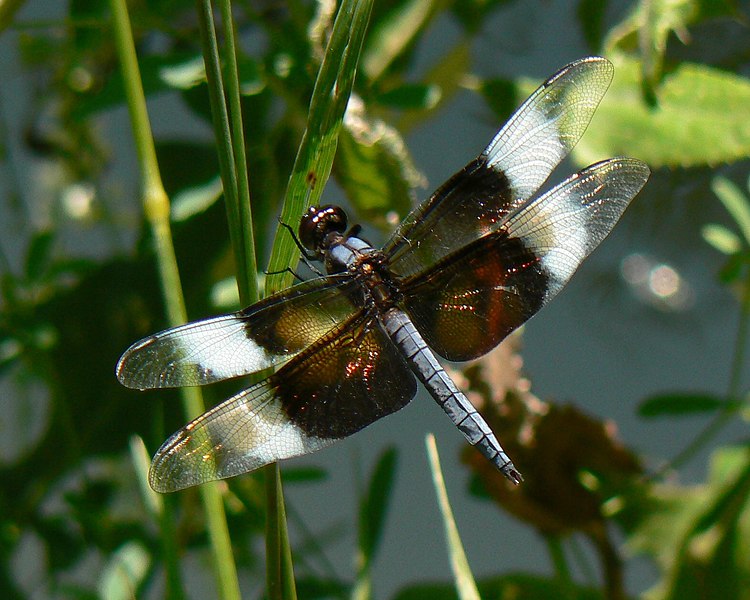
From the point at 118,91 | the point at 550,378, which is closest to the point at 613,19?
the point at 550,378

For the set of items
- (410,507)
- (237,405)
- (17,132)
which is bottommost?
(237,405)

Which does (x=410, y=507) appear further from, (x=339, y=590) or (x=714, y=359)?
(x=339, y=590)

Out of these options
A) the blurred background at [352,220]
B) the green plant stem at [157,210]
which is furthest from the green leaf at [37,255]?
the green plant stem at [157,210]

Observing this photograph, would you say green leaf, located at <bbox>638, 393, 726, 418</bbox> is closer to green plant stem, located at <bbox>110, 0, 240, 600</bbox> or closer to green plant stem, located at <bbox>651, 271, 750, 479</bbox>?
green plant stem, located at <bbox>651, 271, 750, 479</bbox>

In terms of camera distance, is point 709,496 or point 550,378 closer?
point 709,496

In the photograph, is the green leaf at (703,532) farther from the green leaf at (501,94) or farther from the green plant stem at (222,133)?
the green plant stem at (222,133)

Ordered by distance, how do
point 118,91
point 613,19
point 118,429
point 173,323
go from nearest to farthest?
point 173,323
point 118,91
point 118,429
point 613,19

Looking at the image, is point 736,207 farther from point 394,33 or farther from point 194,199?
point 194,199

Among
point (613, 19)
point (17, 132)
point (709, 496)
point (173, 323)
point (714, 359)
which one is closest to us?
point (173, 323)
